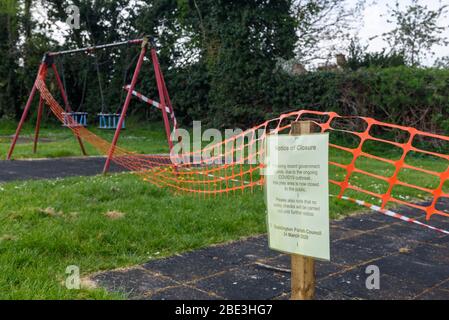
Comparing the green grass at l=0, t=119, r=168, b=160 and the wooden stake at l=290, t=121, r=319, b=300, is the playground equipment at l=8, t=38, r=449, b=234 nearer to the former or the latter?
the green grass at l=0, t=119, r=168, b=160

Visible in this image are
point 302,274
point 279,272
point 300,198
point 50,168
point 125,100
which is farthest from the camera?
point 125,100

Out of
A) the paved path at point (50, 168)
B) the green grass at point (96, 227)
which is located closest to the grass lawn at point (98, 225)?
the green grass at point (96, 227)

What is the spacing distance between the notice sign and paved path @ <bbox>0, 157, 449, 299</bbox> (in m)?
0.85

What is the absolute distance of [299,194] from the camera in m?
2.58

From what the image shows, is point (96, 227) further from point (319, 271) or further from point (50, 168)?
point (50, 168)

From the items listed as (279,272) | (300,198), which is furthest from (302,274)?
(279,272)

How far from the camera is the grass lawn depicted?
362 centimetres

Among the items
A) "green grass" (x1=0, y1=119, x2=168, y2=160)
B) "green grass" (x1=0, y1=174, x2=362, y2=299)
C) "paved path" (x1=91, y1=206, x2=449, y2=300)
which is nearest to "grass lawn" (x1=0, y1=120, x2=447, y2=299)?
"green grass" (x1=0, y1=174, x2=362, y2=299)

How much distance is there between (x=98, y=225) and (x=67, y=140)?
11.5 meters

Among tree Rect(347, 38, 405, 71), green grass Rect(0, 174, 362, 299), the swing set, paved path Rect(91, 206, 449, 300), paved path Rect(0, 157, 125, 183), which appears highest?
tree Rect(347, 38, 405, 71)

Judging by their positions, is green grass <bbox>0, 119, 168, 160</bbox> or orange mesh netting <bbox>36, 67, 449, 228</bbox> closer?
orange mesh netting <bbox>36, 67, 449, 228</bbox>

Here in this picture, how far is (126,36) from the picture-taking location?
22.4 m

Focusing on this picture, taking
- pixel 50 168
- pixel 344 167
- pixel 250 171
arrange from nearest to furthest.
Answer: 1. pixel 344 167
2. pixel 250 171
3. pixel 50 168
